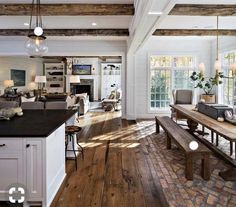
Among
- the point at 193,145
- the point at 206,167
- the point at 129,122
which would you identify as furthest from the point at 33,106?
the point at 129,122

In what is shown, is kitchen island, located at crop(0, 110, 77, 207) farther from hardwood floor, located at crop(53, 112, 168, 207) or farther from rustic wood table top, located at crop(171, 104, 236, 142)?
rustic wood table top, located at crop(171, 104, 236, 142)

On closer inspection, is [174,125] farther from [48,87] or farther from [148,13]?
[48,87]

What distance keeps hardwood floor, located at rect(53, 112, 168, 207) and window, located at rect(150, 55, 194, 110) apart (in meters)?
3.40

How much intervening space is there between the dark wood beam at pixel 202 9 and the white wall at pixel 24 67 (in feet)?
26.3

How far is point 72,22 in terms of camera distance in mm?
6164

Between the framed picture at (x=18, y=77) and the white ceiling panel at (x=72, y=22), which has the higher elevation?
the white ceiling panel at (x=72, y=22)

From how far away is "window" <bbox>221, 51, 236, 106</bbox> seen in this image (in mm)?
7581

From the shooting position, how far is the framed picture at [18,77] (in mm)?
11023

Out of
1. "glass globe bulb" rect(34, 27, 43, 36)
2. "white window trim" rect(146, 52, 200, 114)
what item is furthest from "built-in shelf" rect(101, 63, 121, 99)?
"glass globe bulb" rect(34, 27, 43, 36)

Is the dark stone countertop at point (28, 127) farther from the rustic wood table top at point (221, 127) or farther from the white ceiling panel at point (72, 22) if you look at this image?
the white ceiling panel at point (72, 22)

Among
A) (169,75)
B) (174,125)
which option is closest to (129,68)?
(169,75)

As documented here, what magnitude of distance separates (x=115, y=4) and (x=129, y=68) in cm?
423

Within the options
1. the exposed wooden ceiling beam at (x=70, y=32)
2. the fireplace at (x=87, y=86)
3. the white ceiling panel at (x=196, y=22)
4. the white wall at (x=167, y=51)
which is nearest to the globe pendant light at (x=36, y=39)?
the exposed wooden ceiling beam at (x=70, y=32)

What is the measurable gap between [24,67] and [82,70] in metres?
4.06
